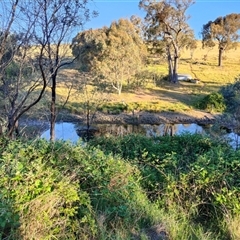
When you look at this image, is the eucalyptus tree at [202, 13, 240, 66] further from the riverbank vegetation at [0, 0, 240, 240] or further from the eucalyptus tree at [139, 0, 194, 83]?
the riverbank vegetation at [0, 0, 240, 240]

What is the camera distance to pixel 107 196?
11.1 ft

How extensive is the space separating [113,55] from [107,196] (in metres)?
19.0

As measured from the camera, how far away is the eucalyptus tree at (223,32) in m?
33.2

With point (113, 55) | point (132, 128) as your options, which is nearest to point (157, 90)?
point (113, 55)

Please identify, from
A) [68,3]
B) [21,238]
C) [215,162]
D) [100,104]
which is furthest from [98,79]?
[21,238]

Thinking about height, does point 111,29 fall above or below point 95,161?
above

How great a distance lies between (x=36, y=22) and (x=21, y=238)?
442cm

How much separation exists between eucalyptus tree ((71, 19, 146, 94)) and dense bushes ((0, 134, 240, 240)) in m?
17.0

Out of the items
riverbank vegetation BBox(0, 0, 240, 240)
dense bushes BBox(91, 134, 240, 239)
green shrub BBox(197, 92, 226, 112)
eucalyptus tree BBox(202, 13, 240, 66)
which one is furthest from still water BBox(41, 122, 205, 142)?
eucalyptus tree BBox(202, 13, 240, 66)

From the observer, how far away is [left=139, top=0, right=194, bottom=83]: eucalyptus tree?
26328 mm

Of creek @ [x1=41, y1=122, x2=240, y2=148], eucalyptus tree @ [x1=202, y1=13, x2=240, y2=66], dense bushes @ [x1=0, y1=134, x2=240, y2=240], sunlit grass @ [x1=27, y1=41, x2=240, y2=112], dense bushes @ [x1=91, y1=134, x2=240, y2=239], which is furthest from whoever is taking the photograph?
eucalyptus tree @ [x1=202, y1=13, x2=240, y2=66]

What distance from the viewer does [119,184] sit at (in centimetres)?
360

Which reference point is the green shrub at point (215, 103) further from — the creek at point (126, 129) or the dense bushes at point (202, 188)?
the dense bushes at point (202, 188)

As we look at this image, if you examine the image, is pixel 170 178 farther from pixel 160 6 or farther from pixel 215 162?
pixel 160 6
